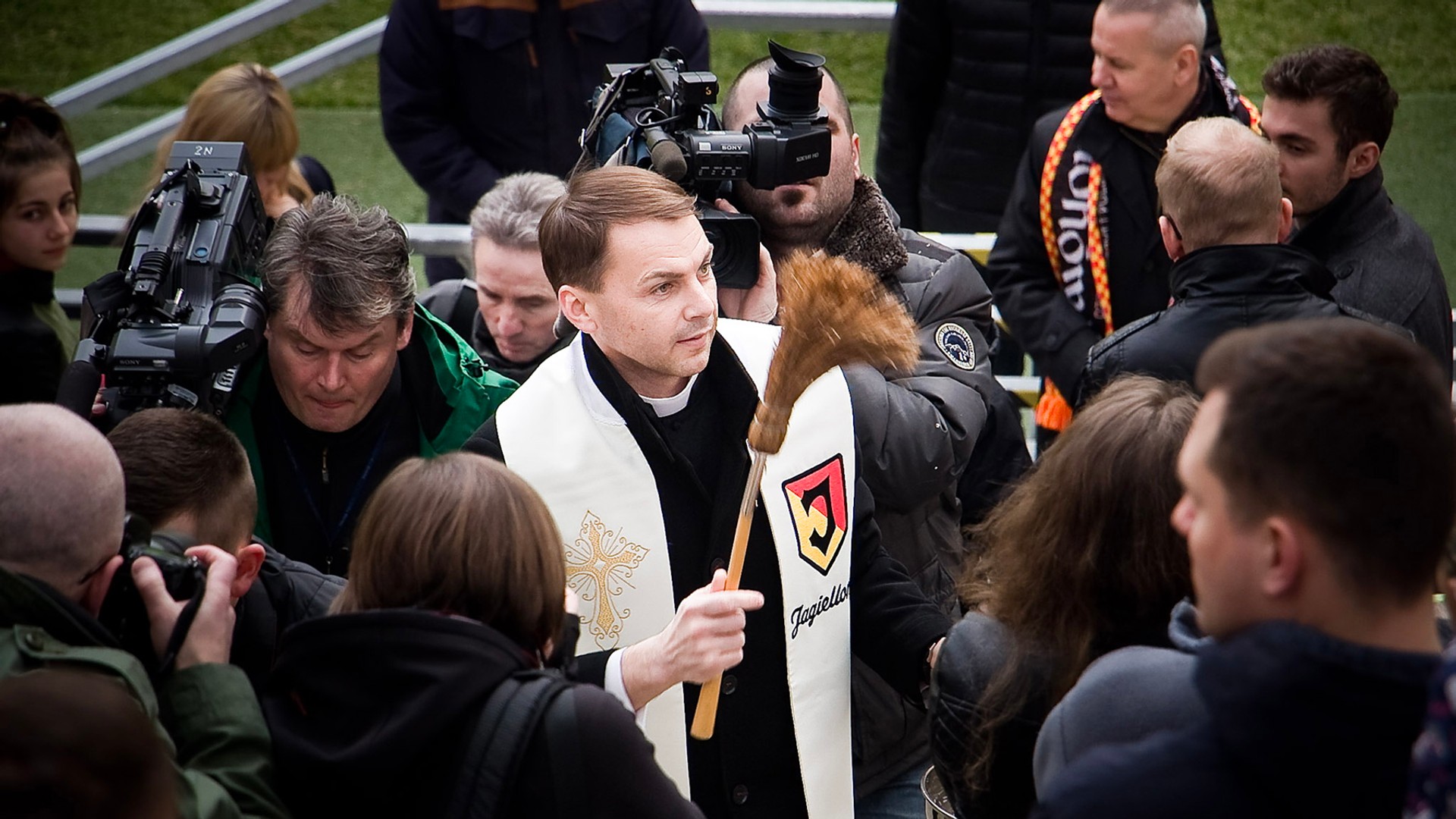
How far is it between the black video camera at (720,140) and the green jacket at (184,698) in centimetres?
137

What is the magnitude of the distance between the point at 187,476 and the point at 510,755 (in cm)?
89

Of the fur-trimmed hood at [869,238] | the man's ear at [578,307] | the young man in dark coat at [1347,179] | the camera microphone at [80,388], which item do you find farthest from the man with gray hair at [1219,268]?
the camera microphone at [80,388]

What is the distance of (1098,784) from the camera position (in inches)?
60.8

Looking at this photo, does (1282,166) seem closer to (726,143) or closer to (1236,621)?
(726,143)

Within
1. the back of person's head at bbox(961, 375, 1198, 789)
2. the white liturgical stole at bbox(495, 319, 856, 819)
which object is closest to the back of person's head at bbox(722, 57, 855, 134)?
the white liturgical stole at bbox(495, 319, 856, 819)

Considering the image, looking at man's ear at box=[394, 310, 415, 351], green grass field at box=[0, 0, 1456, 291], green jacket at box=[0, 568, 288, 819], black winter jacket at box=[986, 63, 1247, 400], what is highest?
green jacket at box=[0, 568, 288, 819]

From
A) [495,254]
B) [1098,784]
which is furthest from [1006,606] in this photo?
[495,254]

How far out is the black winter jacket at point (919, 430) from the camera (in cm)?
289

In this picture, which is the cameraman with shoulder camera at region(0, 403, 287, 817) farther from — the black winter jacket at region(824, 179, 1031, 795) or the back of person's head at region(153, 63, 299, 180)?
the back of person's head at region(153, 63, 299, 180)

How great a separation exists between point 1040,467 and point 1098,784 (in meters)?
0.75

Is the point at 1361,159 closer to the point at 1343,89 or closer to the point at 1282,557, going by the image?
the point at 1343,89

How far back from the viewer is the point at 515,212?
3.66 metres

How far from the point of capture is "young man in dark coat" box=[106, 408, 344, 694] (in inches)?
93.3

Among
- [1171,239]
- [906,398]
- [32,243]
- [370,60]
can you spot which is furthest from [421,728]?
[370,60]
